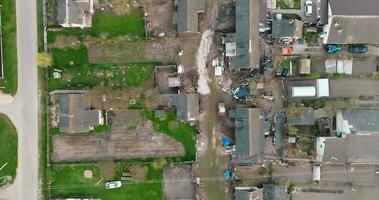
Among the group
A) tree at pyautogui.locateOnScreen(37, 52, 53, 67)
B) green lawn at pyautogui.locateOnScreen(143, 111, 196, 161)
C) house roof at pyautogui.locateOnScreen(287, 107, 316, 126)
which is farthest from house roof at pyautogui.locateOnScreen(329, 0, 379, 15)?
tree at pyautogui.locateOnScreen(37, 52, 53, 67)

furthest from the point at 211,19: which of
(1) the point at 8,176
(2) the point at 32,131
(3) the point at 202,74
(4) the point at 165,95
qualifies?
(1) the point at 8,176

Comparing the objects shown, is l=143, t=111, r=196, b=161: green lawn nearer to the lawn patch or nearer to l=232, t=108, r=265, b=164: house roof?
l=232, t=108, r=265, b=164: house roof

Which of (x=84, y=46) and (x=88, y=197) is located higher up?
(x=84, y=46)

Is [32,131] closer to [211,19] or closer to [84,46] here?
[84,46]

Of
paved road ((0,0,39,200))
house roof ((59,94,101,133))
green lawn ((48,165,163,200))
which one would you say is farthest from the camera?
green lawn ((48,165,163,200))

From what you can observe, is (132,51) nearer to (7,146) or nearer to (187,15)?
(187,15)

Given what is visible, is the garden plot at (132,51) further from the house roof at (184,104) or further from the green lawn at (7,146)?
the green lawn at (7,146)
